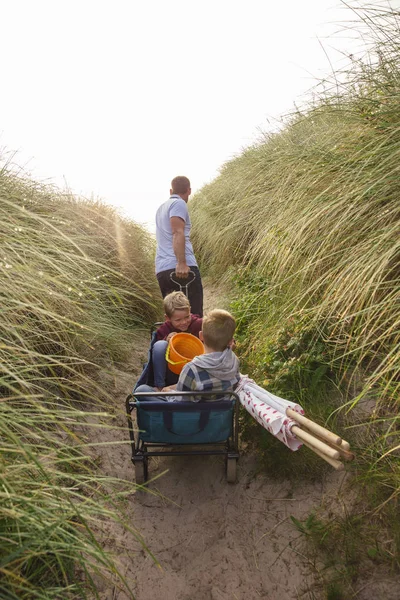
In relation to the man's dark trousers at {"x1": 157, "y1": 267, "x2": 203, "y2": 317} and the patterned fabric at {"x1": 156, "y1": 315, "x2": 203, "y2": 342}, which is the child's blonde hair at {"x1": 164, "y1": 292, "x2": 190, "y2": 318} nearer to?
the patterned fabric at {"x1": 156, "y1": 315, "x2": 203, "y2": 342}

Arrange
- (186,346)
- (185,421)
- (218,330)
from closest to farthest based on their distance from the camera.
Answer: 1. (185,421)
2. (218,330)
3. (186,346)

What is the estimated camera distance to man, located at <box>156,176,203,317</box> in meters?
4.79

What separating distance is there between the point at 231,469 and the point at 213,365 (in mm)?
759

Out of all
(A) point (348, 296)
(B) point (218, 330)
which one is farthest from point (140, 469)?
(A) point (348, 296)

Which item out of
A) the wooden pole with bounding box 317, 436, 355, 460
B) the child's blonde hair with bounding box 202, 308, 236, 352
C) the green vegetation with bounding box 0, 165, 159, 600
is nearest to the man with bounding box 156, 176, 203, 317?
the green vegetation with bounding box 0, 165, 159, 600

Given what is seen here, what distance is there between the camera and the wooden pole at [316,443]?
6.44 ft

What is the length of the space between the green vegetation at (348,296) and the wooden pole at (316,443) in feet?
0.97

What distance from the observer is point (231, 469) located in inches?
120

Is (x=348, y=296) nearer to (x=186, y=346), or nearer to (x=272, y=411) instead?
(x=272, y=411)

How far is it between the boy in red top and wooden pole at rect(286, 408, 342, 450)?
1366mm

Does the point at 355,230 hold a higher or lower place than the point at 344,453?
higher

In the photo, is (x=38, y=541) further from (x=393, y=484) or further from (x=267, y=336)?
(x=267, y=336)

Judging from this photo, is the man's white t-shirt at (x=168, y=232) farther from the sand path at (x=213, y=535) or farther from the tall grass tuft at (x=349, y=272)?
the sand path at (x=213, y=535)

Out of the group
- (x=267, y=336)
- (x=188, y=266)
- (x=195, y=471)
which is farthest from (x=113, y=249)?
(x=195, y=471)
